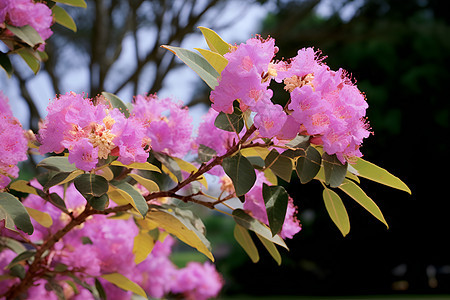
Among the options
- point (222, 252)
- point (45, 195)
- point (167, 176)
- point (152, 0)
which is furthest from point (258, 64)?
point (222, 252)

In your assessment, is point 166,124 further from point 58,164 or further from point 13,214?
point 13,214

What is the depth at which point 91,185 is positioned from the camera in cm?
79

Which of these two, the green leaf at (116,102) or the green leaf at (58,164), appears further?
the green leaf at (116,102)

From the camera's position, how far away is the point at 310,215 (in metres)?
10.3

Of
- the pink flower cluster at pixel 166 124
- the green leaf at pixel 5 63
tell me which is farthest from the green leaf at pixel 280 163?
the green leaf at pixel 5 63

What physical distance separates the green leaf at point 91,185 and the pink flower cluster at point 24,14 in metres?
0.52

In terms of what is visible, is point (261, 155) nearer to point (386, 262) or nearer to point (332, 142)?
point (332, 142)

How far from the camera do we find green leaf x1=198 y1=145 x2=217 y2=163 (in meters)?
0.94

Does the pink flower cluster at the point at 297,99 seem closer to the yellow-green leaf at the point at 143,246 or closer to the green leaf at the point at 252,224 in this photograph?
the green leaf at the point at 252,224

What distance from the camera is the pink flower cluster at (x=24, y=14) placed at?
108 cm

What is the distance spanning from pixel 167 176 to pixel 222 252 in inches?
433

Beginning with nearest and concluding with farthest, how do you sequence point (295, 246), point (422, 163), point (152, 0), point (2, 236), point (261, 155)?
point (261, 155), point (2, 236), point (152, 0), point (422, 163), point (295, 246)

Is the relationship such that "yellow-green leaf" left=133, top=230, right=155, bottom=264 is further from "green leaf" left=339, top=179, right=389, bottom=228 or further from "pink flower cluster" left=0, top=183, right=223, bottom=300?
"green leaf" left=339, top=179, right=389, bottom=228

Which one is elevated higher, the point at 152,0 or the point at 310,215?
the point at 152,0
